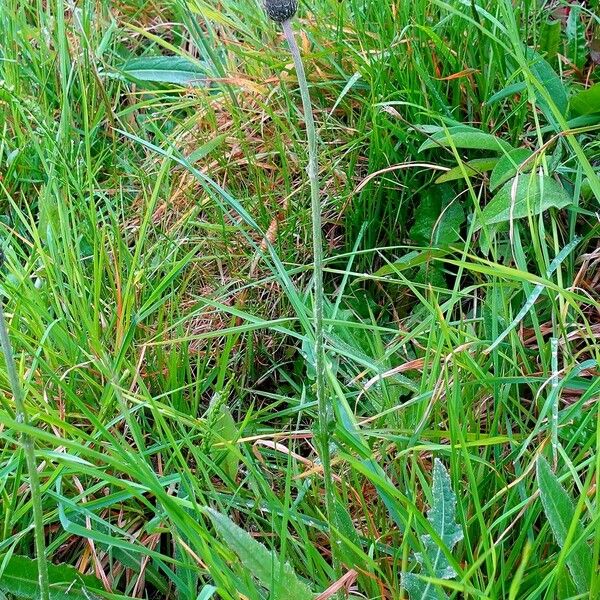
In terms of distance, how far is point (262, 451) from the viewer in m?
1.66

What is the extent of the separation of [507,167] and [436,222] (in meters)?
0.20

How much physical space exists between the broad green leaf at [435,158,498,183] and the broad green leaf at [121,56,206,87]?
0.95m

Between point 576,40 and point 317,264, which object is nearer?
point 317,264

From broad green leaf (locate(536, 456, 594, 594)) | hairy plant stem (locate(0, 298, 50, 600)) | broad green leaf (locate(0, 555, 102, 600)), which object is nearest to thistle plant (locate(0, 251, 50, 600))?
hairy plant stem (locate(0, 298, 50, 600))

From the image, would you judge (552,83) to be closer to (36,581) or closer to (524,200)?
(524,200)

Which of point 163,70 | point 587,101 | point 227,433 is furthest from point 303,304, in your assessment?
point 163,70

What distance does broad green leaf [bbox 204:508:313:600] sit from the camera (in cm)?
121

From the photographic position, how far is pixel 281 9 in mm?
982

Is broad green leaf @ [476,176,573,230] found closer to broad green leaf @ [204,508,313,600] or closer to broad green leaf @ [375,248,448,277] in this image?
broad green leaf @ [375,248,448,277]

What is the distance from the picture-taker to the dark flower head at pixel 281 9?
0.98m

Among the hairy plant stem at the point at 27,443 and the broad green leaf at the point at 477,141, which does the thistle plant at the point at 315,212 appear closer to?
the hairy plant stem at the point at 27,443

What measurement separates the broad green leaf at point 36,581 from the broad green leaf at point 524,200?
A: 3.33ft

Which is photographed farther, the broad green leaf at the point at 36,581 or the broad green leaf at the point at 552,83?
the broad green leaf at the point at 552,83

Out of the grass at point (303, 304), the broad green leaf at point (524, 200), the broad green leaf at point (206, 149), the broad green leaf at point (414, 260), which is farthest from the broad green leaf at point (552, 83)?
the broad green leaf at point (206, 149)
